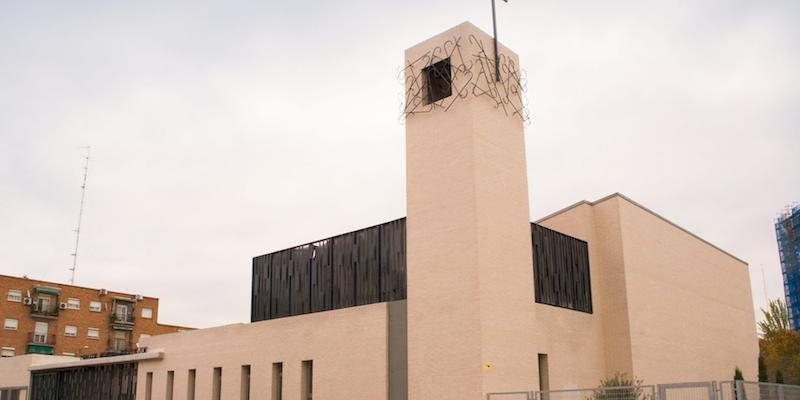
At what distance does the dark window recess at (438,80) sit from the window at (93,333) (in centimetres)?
5603

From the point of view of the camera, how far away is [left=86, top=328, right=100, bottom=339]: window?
71494mm

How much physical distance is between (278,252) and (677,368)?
17.1m

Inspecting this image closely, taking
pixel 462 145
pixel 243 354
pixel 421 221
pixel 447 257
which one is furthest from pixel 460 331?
pixel 243 354

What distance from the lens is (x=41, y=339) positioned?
68.1m

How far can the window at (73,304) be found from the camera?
232ft

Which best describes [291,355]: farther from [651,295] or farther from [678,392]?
[651,295]

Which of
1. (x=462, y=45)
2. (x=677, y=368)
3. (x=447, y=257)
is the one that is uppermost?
(x=462, y=45)

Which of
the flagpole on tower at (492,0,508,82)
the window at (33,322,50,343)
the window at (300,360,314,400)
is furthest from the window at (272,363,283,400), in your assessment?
the window at (33,322,50,343)

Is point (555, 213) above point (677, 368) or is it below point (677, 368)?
above

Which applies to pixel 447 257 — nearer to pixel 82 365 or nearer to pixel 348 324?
pixel 348 324

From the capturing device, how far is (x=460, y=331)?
23.0 m

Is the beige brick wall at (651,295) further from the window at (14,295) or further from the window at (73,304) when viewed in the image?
the window at (73,304)

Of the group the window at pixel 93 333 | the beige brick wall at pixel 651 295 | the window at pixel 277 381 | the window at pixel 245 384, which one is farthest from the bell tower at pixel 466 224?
the window at pixel 93 333

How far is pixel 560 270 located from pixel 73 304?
56.2 m
